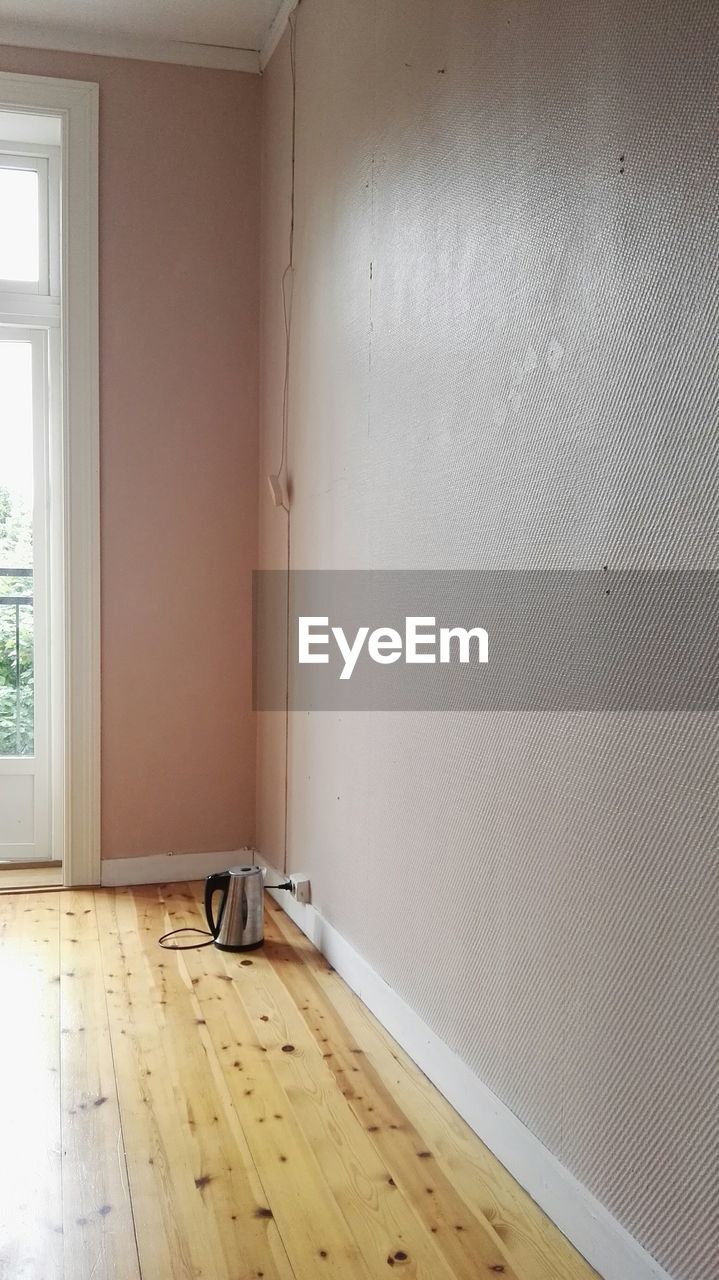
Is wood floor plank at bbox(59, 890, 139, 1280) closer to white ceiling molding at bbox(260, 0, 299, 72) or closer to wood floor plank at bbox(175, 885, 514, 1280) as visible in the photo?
wood floor plank at bbox(175, 885, 514, 1280)

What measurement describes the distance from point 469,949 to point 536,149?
1.39 meters

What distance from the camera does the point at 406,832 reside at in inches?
96.0

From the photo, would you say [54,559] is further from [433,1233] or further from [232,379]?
[433,1233]

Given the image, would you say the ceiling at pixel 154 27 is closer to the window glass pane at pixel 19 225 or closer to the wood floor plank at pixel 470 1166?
the window glass pane at pixel 19 225

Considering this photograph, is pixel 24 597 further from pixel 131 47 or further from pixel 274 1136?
pixel 274 1136

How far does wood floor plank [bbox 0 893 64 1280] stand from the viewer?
172cm

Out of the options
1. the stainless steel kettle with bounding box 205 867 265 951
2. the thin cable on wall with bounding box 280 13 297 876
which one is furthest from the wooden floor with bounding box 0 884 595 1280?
the thin cable on wall with bounding box 280 13 297 876

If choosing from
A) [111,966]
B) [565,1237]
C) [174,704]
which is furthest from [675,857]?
[174,704]

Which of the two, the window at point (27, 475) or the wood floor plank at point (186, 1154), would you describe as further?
the window at point (27, 475)

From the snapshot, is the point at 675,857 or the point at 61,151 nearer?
the point at 675,857

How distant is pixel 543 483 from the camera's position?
5.88ft

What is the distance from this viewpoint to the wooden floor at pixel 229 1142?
5.57 ft

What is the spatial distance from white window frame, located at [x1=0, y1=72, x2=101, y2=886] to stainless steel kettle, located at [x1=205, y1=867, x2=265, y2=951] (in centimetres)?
81
